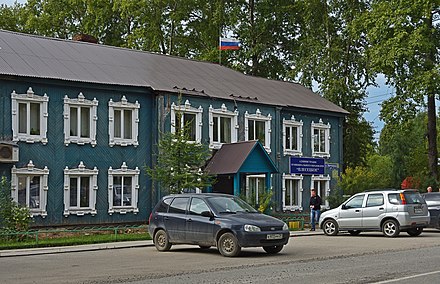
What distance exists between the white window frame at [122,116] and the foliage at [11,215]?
20.8 ft

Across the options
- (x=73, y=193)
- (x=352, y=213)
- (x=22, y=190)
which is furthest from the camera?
(x=73, y=193)

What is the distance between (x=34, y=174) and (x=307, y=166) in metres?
16.2

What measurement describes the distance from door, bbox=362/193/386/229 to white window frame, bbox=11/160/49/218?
12.3m

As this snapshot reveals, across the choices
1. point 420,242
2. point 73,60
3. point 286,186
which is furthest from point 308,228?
point 73,60

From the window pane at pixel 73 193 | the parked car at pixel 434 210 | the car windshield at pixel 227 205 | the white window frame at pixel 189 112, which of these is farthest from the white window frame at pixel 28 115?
the parked car at pixel 434 210

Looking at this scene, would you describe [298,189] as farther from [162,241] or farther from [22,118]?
[162,241]

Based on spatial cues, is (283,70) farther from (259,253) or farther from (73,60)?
(259,253)

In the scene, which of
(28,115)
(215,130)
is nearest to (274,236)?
(28,115)

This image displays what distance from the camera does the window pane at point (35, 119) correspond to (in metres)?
29.5

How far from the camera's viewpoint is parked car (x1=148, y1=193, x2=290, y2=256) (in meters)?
18.9

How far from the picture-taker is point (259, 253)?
2011 centimetres

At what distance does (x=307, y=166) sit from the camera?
40.2 meters

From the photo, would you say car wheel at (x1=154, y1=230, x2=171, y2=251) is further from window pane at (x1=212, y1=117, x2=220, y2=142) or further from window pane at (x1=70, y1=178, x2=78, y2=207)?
window pane at (x1=212, y1=117, x2=220, y2=142)

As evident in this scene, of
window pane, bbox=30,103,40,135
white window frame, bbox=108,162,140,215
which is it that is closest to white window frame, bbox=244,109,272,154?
white window frame, bbox=108,162,140,215
